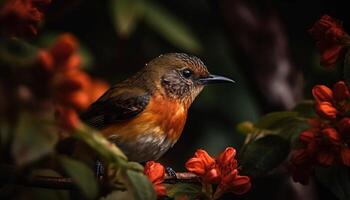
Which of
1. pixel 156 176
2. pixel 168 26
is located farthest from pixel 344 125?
pixel 168 26

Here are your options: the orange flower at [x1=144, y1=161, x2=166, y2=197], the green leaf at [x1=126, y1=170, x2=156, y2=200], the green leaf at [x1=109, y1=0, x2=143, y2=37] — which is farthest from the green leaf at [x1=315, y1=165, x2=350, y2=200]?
the green leaf at [x1=109, y1=0, x2=143, y2=37]

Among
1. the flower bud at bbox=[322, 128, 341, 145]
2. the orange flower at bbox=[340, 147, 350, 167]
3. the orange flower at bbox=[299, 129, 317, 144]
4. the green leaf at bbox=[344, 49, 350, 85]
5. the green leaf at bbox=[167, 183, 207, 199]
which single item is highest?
the green leaf at bbox=[344, 49, 350, 85]

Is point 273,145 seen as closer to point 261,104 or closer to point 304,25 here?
point 261,104

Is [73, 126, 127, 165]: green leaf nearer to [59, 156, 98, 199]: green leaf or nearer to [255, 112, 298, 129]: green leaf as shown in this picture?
[59, 156, 98, 199]: green leaf

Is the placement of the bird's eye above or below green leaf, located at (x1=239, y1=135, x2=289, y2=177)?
below

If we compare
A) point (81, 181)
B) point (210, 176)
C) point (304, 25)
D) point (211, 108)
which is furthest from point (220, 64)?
point (81, 181)

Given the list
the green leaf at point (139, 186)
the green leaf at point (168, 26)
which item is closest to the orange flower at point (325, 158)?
the green leaf at point (139, 186)

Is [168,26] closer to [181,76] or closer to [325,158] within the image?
[181,76]

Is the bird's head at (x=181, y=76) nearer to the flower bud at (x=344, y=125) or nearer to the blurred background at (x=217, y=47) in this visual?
the blurred background at (x=217, y=47)

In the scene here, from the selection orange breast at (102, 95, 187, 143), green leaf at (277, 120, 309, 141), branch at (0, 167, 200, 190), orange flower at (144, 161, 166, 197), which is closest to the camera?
branch at (0, 167, 200, 190)
